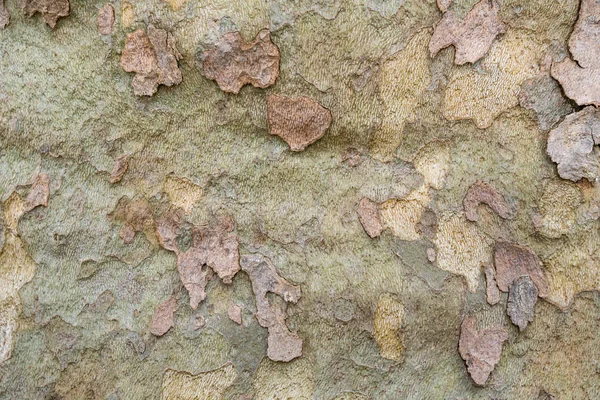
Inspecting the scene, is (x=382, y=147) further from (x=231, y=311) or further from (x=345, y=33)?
(x=231, y=311)

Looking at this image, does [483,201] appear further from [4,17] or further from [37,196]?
[4,17]

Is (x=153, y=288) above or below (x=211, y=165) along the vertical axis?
below

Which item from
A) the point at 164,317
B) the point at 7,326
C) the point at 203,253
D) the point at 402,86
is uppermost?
the point at 402,86

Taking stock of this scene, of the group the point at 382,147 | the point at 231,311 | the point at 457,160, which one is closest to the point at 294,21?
the point at 382,147

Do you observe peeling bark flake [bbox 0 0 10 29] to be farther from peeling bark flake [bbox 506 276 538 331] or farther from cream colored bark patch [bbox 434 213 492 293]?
peeling bark flake [bbox 506 276 538 331]

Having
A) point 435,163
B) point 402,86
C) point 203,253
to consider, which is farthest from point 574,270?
point 203,253

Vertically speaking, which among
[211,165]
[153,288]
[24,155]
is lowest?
[153,288]
